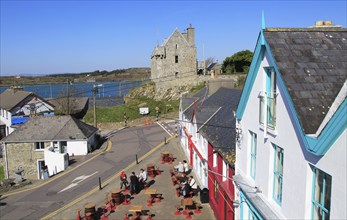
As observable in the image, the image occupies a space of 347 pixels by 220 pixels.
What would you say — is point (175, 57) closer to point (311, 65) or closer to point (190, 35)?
point (190, 35)

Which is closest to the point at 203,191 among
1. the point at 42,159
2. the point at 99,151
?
the point at 99,151

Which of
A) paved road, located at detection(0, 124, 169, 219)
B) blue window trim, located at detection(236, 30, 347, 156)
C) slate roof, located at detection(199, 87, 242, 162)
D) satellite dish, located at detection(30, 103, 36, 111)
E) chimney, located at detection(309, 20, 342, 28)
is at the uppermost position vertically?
chimney, located at detection(309, 20, 342, 28)

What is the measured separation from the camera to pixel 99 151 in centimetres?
3447

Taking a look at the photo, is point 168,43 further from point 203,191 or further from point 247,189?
point 247,189

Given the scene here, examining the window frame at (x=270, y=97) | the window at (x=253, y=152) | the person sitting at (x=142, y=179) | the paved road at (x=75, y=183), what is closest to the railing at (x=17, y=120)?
the paved road at (x=75, y=183)

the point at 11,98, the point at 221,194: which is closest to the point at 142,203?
the point at 221,194

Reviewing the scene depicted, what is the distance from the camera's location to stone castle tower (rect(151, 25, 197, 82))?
6144 cm

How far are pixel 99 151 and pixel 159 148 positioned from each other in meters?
6.48

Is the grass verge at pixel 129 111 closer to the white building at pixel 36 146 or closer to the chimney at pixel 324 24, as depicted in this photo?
the white building at pixel 36 146

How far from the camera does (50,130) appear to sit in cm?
3509

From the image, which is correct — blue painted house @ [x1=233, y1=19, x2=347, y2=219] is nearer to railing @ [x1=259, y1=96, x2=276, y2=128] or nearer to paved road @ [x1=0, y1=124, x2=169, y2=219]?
railing @ [x1=259, y1=96, x2=276, y2=128]

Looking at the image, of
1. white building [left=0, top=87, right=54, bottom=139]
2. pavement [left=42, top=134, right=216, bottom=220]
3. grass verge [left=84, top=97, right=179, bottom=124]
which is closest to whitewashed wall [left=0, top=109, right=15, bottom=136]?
white building [left=0, top=87, right=54, bottom=139]

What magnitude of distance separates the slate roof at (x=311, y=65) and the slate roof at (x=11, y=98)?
4954 centimetres

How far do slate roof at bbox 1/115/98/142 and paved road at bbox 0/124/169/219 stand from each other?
387cm
